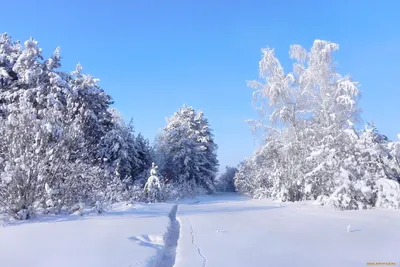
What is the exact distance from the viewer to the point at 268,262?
4.68 m

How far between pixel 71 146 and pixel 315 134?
12.0m

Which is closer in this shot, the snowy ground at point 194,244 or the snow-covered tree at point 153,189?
the snowy ground at point 194,244

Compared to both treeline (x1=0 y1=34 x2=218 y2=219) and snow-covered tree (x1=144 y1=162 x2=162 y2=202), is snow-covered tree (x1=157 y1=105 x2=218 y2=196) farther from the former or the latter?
snow-covered tree (x1=144 y1=162 x2=162 y2=202)

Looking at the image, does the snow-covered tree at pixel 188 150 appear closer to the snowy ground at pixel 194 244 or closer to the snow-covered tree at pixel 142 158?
the snow-covered tree at pixel 142 158

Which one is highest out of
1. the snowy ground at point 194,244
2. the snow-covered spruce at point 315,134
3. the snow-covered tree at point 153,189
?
the snow-covered spruce at point 315,134

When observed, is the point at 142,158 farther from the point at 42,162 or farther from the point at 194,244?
the point at 194,244

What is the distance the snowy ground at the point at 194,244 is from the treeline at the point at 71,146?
4.56 ft

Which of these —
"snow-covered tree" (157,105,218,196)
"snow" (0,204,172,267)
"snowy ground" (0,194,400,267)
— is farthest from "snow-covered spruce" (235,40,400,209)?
"snow-covered tree" (157,105,218,196)

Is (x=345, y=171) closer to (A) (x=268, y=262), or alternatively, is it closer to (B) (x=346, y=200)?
(B) (x=346, y=200)

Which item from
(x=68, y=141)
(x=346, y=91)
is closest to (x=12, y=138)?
(x=68, y=141)

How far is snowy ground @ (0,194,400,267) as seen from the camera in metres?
4.72

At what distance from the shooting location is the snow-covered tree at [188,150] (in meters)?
36.8

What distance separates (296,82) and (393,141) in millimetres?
7405

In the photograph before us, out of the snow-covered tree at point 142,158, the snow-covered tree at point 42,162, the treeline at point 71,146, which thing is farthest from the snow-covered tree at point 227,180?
the snow-covered tree at point 42,162
